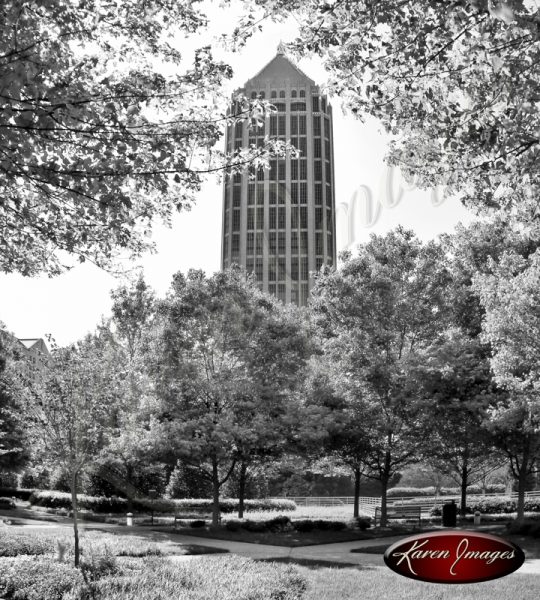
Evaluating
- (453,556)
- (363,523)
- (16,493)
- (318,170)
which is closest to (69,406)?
(453,556)

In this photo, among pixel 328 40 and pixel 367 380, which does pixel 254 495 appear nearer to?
pixel 367 380

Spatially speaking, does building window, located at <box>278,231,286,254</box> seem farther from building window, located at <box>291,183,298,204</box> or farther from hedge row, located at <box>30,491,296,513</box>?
hedge row, located at <box>30,491,296,513</box>

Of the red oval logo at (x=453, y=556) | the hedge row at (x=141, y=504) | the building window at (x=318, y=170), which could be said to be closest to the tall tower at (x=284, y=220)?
the building window at (x=318, y=170)

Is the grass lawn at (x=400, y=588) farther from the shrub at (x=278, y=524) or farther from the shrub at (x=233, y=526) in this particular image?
the shrub at (x=233, y=526)

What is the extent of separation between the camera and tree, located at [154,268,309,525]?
2094cm

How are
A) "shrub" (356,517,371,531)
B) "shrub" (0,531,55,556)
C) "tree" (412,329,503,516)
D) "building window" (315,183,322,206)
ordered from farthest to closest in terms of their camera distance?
1. "building window" (315,183,322,206)
2. "shrub" (356,517,371,531)
3. "tree" (412,329,503,516)
4. "shrub" (0,531,55,556)

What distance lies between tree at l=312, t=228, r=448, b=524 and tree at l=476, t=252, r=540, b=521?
408 cm

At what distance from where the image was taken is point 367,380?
2303 cm

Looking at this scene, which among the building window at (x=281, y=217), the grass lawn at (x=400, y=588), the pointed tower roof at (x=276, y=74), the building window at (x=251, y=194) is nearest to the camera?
the grass lawn at (x=400, y=588)

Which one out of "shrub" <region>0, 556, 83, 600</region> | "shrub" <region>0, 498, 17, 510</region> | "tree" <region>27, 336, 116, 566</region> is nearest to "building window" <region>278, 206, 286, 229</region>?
"shrub" <region>0, 498, 17, 510</region>

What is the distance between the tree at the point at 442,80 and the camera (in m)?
5.93

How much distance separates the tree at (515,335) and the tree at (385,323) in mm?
4078

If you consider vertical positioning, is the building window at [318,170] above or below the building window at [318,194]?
above

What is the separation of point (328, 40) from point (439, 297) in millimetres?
18502
